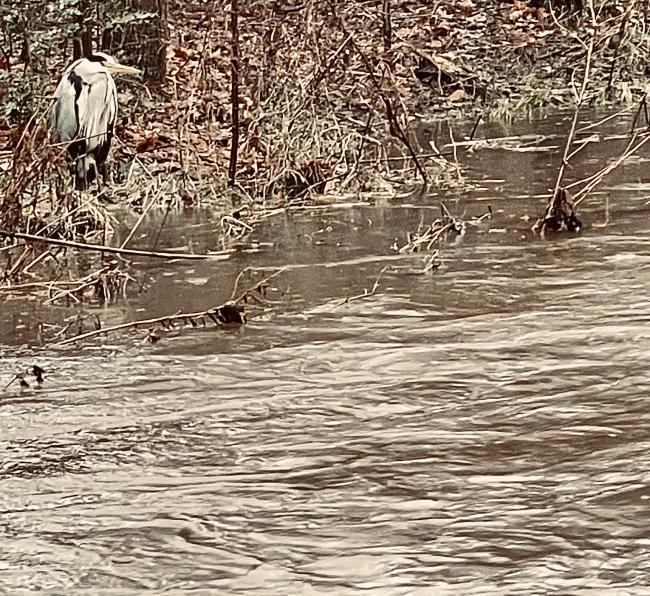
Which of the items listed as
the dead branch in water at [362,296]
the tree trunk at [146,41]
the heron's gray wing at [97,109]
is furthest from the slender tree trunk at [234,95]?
the dead branch in water at [362,296]

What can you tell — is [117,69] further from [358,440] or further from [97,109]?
[358,440]

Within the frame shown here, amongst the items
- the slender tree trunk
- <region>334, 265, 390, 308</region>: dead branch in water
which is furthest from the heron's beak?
<region>334, 265, 390, 308</region>: dead branch in water

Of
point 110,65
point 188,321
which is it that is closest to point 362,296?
point 188,321

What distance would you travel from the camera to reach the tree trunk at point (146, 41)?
39.0ft

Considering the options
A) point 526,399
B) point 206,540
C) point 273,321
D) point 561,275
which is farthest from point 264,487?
point 561,275

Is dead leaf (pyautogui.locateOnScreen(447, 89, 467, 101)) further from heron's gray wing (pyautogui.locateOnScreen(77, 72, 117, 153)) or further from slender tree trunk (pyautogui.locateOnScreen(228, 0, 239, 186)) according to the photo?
heron's gray wing (pyautogui.locateOnScreen(77, 72, 117, 153))

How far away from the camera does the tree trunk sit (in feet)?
39.0

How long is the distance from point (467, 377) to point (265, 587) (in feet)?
5.38

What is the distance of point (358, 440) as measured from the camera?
390cm

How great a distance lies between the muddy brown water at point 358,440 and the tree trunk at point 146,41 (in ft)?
18.9

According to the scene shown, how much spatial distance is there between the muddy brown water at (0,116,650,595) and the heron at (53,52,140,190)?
2674 mm

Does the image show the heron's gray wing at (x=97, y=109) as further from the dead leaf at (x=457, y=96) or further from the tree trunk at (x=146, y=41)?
the dead leaf at (x=457, y=96)

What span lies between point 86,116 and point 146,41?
3.49 metres

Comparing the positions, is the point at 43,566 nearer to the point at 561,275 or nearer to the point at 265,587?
the point at 265,587
